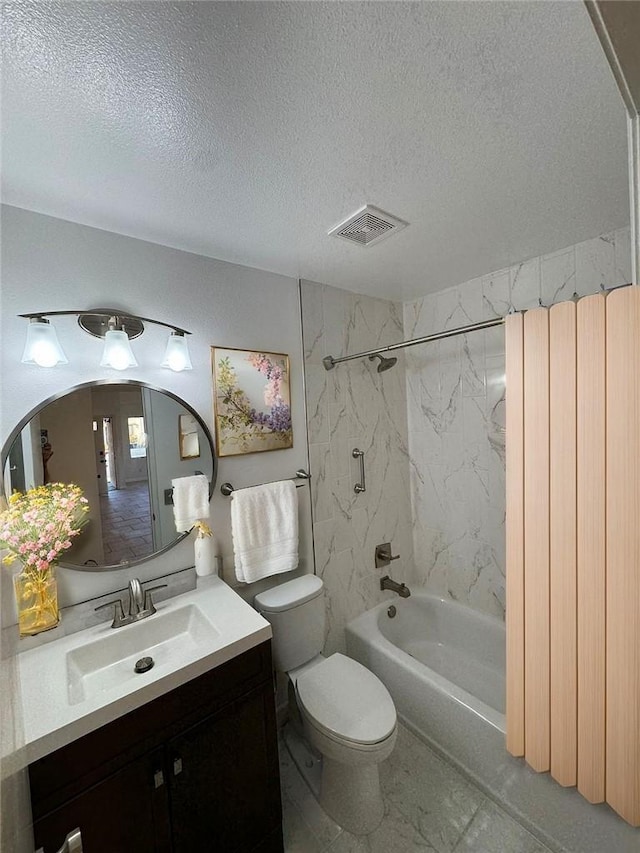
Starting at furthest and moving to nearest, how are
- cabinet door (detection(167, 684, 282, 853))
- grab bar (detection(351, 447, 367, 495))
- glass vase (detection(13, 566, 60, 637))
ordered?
grab bar (detection(351, 447, 367, 495))
glass vase (detection(13, 566, 60, 637))
cabinet door (detection(167, 684, 282, 853))

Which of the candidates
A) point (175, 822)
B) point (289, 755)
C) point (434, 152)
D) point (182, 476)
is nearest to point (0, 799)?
point (175, 822)

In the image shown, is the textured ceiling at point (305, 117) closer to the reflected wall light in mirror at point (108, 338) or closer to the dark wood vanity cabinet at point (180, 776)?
the reflected wall light in mirror at point (108, 338)

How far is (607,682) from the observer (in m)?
0.99

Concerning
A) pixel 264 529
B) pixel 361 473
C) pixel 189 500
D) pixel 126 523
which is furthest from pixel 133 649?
pixel 361 473

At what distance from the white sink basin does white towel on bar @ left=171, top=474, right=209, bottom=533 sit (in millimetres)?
360

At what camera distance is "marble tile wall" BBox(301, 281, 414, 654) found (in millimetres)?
2098

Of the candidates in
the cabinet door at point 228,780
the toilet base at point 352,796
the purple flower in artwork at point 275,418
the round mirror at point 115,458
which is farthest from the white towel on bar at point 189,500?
the toilet base at point 352,796

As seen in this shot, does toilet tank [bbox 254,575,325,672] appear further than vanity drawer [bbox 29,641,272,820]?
Yes

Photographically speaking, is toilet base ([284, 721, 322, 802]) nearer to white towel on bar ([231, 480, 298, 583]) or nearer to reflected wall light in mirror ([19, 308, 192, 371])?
white towel on bar ([231, 480, 298, 583])

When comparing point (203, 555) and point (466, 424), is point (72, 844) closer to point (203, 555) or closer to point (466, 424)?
point (203, 555)

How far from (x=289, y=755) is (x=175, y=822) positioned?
89 cm

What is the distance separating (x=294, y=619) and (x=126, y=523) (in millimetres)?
917

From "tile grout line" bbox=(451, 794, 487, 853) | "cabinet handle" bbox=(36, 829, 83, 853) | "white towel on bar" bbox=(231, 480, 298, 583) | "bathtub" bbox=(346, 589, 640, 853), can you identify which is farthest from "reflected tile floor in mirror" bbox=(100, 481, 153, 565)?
"tile grout line" bbox=(451, 794, 487, 853)

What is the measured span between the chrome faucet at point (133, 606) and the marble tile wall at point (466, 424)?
1.86m
